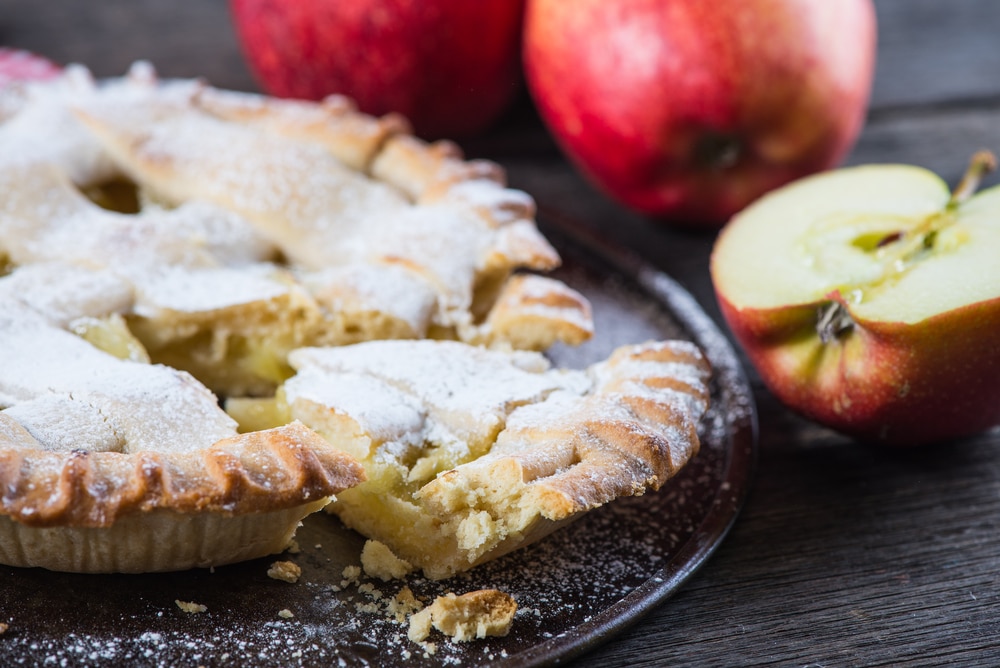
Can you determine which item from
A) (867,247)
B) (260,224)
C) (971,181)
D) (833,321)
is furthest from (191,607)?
(971,181)

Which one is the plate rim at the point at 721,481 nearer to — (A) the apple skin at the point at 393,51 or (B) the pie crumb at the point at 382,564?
(B) the pie crumb at the point at 382,564

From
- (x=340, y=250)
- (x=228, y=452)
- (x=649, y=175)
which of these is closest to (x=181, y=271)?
(x=340, y=250)

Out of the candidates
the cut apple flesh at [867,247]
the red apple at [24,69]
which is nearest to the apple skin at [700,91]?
the cut apple flesh at [867,247]

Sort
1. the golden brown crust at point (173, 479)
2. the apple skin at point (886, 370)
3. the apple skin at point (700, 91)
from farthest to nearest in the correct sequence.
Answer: the apple skin at point (700, 91) → the apple skin at point (886, 370) → the golden brown crust at point (173, 479)

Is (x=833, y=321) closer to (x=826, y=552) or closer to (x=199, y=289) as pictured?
(x=826, y=552)

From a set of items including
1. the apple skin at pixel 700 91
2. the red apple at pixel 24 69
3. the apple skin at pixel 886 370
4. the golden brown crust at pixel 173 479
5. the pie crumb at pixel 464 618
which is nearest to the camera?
the golden brown crust at pixel 173 479

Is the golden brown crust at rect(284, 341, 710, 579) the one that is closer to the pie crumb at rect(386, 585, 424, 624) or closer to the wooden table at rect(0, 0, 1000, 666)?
the pie crumb at rect(386, 585, 424, 624)
